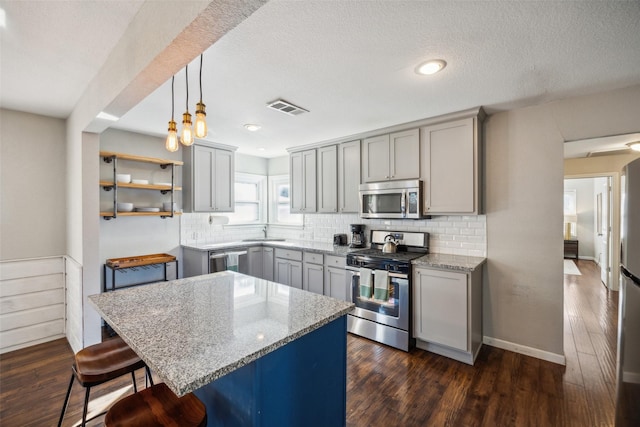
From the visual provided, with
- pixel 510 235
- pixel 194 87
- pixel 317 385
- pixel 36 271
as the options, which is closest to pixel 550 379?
pixel 510 235

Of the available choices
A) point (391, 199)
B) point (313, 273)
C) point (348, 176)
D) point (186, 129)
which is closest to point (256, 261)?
point (313, 273)

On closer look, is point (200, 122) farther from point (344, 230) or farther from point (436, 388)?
point (344, 230)

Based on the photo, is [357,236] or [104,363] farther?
[357,236]

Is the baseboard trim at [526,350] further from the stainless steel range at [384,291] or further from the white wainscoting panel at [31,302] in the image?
the white wainscoting panel at [31,302]

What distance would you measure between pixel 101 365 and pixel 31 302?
2576 millimetres

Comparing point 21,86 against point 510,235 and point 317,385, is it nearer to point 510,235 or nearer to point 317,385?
point 317,385

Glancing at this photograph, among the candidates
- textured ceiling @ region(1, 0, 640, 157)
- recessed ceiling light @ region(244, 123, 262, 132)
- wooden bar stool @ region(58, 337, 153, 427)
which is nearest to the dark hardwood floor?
wooden bar stool @ region(58, 337, 153, 427)

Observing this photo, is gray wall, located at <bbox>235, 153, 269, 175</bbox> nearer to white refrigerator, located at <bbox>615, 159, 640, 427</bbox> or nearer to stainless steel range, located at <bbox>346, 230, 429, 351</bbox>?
stainless steel range, located at <bbox>346, 230, 429, 351</bbox>

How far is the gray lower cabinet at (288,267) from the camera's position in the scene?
13.4 feet

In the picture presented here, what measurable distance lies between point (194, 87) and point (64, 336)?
3229mm

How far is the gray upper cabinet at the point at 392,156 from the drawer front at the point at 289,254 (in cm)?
140

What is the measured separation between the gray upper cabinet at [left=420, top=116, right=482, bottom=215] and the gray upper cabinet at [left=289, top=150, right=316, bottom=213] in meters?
1.69

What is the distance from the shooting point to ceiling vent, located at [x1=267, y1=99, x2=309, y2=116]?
2746mm

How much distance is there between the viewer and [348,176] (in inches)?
156
